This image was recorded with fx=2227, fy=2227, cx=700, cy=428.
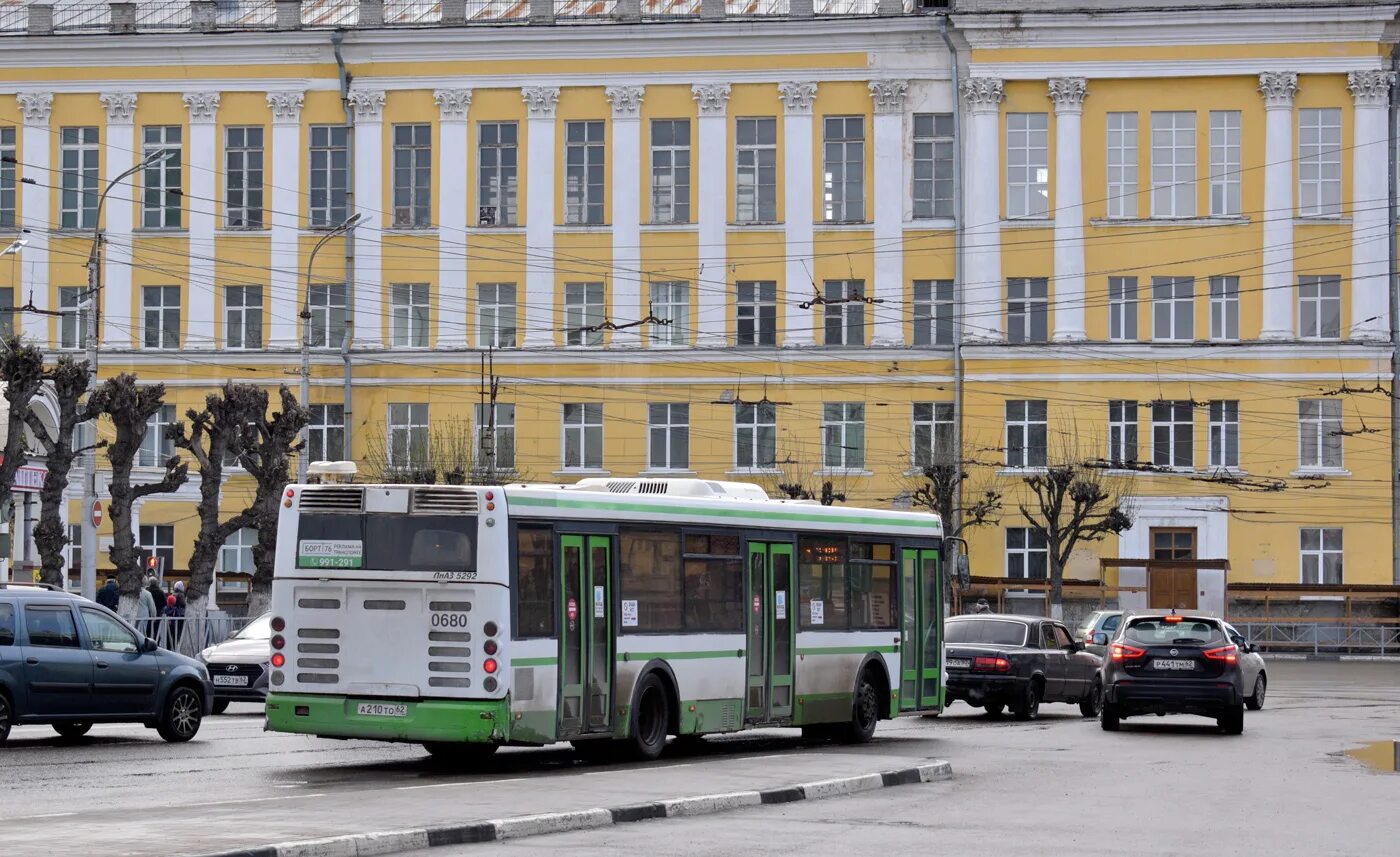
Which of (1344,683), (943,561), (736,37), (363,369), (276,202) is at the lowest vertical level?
(1344,683)

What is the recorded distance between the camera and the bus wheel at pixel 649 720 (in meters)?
21.9

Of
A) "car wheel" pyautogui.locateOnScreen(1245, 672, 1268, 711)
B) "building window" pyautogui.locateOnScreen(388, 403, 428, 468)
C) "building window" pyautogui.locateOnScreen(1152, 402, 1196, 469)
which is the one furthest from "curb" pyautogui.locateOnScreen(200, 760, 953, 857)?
"building window" pyautogui.locateOnScreen(1152, 402, 1196, 469)

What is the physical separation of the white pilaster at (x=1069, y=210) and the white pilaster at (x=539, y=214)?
609 inches

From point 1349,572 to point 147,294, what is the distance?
37.9 metres

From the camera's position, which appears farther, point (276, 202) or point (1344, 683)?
point (276, 202)

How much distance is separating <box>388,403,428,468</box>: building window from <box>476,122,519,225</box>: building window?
634cm

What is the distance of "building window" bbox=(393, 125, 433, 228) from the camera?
6950 centimetres

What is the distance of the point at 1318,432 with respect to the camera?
219 ft

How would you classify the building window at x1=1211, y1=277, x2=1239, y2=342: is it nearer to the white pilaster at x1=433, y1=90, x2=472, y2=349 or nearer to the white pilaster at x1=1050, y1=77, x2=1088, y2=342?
the white pilaster at x1=1050, y1=77, x2=1088, y2=342

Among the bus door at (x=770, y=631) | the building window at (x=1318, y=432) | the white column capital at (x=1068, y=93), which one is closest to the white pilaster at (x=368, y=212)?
the white column capital at (x=1068, y=93)

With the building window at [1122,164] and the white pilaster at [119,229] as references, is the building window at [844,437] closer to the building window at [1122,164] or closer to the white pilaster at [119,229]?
the building window at [1122,164]

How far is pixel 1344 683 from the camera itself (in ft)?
156

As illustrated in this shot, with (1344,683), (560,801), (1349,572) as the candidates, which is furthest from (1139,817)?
(1349,572)

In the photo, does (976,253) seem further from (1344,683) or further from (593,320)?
(1344,683)
